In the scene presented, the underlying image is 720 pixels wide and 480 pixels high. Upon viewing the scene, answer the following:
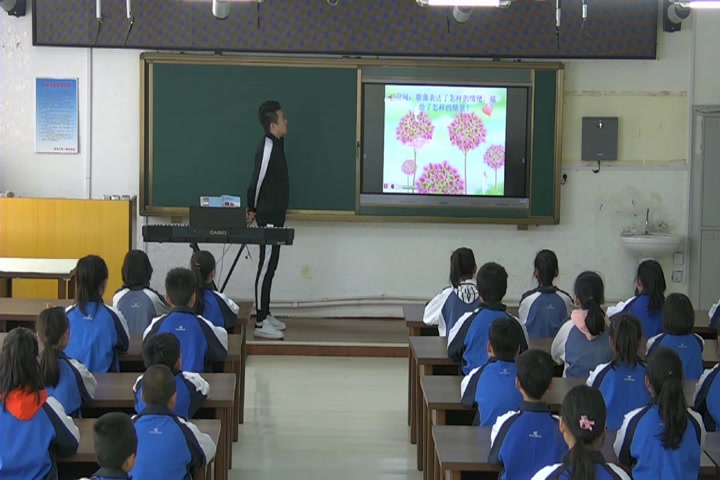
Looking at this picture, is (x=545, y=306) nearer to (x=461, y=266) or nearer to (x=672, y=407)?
(x=461, y=266)

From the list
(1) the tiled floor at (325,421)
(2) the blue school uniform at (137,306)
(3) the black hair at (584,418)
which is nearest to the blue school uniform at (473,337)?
(1) the tiled floor at (325,421)

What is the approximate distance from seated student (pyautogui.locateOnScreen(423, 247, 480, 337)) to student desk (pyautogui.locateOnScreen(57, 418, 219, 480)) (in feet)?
5.86

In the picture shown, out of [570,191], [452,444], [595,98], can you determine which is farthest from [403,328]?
[452,444]

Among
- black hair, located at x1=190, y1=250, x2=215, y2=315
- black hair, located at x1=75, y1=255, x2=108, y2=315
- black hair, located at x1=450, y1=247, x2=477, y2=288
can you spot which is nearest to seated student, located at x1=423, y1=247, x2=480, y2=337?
black hair, located at x1=450, y1=247, x2=477, y2=288

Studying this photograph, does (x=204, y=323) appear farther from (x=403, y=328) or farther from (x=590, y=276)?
(x=403, y=328)

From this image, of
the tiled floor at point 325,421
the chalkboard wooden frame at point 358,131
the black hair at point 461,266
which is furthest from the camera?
the chalkboard wooden frame at point 358,131

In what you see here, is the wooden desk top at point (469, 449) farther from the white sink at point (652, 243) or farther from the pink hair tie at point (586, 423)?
the white sink at point (652, 243)

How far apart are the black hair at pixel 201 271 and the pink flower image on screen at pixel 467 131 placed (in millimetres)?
3515

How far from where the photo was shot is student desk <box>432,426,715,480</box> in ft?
10.7

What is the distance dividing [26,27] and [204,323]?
4.80 meters

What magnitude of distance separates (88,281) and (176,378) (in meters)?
1.14

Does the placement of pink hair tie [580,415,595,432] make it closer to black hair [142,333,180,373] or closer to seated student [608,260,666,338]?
black hair [142,333,180,373]

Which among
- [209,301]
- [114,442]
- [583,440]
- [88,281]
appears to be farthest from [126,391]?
[583,440]

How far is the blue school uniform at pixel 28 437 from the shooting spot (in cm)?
329
